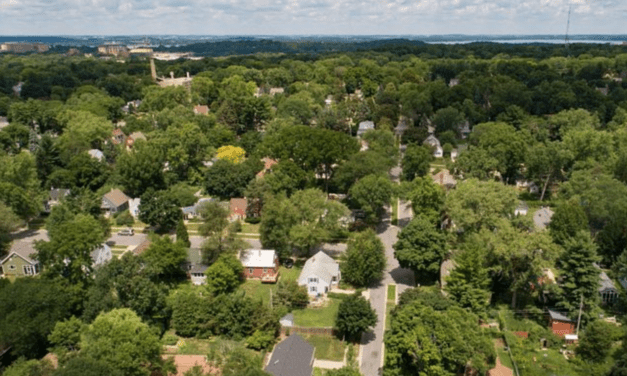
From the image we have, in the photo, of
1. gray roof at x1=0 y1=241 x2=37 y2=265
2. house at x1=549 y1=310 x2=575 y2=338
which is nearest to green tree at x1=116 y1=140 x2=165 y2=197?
gray roof at x1=0 y1=241 x2=37 y2=265

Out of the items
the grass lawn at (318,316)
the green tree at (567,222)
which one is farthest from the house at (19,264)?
the green tree at (567,222)

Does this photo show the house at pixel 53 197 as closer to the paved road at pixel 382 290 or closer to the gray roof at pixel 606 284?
the paved road at pixel 382 290

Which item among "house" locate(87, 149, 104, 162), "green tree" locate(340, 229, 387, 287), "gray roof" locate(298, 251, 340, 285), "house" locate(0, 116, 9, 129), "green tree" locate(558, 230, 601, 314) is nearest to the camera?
"green tree" locate(558, 230, 601, 314)

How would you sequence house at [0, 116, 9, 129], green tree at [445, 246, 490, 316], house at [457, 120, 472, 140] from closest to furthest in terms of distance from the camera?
green tree at [445, 246, 490, 316] → house at [457, 120, 472, 140] → house at [0, 116, 9, 129]

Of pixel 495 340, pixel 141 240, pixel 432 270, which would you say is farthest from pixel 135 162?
pixel 495 340

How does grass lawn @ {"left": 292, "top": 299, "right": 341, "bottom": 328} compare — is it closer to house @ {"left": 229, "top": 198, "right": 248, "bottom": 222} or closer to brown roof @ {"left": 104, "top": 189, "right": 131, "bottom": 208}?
house @ {"left": 229, "top": 198, "right": 248, "bottom": 222}

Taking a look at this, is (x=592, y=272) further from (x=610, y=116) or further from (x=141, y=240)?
(x=610, y=116)
